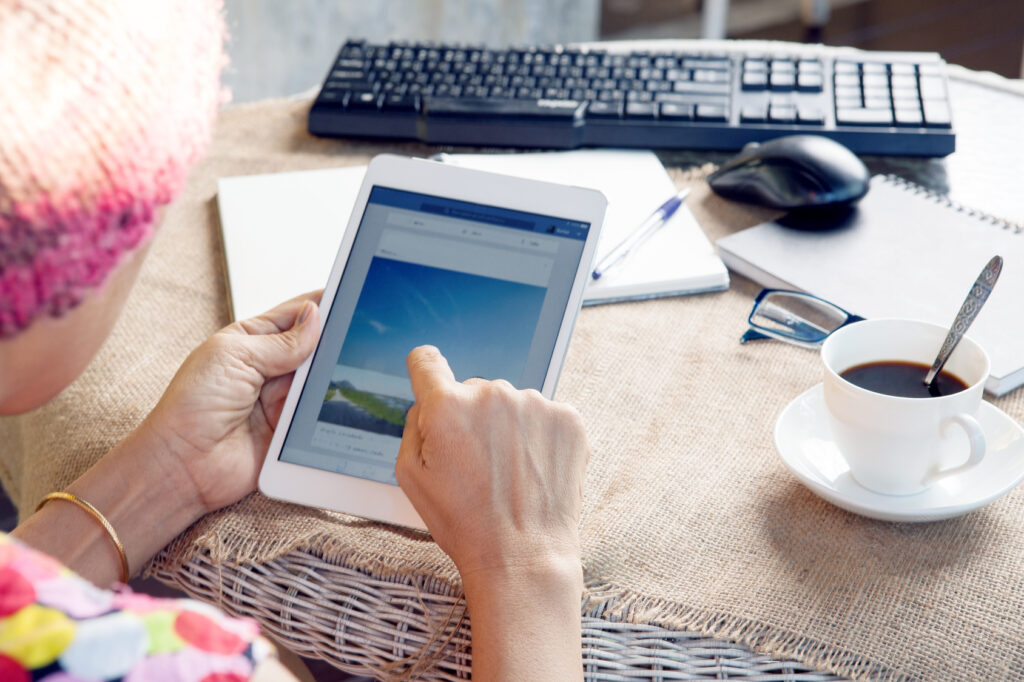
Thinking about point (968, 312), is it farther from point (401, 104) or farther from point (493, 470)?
point (401, 104)

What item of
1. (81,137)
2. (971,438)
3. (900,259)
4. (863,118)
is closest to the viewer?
(81,137)

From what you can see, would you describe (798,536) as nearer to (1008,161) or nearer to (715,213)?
(715,213)

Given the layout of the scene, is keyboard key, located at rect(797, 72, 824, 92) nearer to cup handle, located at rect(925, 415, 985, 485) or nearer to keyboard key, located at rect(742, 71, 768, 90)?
keyboard key, located at rect(742, 71, 768, 90)

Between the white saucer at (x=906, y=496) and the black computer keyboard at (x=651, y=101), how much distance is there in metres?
0.42

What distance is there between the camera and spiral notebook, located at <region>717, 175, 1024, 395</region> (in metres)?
0.71

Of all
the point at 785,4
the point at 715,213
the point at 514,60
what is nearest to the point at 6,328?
the point at 715,213

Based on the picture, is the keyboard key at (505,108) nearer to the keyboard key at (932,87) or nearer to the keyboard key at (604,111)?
the keyboard key at (604,111)

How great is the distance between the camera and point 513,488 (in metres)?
0.54

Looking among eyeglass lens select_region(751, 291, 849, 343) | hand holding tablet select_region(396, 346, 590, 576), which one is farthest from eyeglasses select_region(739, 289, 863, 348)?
hand holding tablet select_region(396, 346, 590, 576)

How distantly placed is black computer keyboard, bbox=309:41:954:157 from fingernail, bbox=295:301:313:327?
38cm

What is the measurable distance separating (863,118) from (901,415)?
0.51 m

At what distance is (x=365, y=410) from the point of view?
0.62 meters

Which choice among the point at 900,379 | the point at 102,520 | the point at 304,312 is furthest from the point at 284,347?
the point at 900,379

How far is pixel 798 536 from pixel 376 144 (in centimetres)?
64
